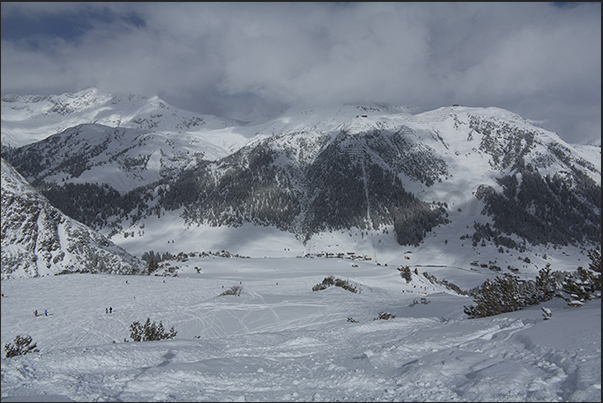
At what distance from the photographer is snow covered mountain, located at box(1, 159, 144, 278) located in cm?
3684

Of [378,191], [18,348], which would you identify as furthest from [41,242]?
[378,191]

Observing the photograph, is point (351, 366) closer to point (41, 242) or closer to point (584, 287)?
point (584, 287)

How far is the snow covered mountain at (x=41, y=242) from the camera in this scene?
36.8m

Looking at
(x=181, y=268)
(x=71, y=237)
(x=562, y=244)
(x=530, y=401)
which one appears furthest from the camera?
(x=562, y=244)

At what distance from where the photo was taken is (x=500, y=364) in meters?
3.64

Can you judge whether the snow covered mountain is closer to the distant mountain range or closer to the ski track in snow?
the ski track in snow

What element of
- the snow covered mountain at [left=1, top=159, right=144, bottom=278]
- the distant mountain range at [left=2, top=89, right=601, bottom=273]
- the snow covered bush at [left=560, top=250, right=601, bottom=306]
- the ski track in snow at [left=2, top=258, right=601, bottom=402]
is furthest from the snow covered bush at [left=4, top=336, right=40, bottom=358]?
the distant mountain range at [left=2, top=89, right=601, bottom=273]

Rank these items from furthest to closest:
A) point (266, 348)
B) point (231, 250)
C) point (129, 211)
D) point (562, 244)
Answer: point (129, 211) → point (562, 244) → point (231, 250) → point (266, 348)

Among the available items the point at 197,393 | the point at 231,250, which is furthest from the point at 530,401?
the point at 231,250

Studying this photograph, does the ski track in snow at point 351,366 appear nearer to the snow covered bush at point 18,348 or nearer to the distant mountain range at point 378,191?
the snow covered bush at point 18,348

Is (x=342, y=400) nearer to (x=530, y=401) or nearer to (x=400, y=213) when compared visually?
(x=530, y=401)

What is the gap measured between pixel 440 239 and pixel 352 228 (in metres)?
25.5

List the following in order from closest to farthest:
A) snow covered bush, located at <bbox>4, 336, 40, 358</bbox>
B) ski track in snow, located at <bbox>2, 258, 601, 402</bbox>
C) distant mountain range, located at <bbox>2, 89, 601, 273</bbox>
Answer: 1. ski track in snow, located at <bbox>2, 258, 601, 402</bbox>
2. snow covered bush, located at <bbox>4, 336, 40, 358</bbox>
3. distant mountain range, located at <bbox>2, 89, 601, 273</bbox>

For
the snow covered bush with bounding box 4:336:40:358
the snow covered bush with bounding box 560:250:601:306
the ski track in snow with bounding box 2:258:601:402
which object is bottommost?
the snow covered bush with bounding box 4:336:40:358
